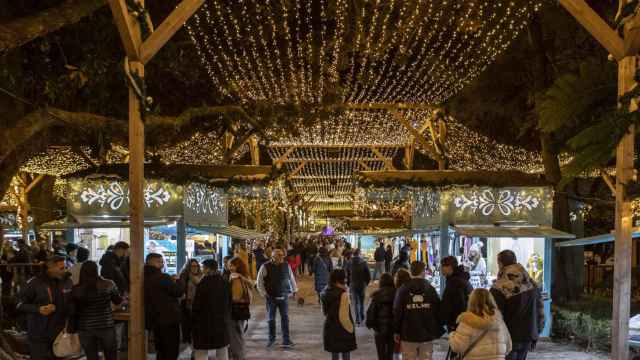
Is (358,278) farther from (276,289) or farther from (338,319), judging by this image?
(338,319)

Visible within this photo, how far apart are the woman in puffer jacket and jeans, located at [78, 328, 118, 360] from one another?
4.10 m

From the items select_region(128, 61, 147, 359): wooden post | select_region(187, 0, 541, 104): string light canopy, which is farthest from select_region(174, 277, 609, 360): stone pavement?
select_region(187, 0, 541, 104): string light canopy

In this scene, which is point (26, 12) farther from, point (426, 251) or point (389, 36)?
point (426, 251)

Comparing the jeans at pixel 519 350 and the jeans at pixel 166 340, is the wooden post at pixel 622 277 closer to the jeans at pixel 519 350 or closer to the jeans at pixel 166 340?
the jeans at pixel 519 350

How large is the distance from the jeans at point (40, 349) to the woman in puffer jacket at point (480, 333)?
5.00 meters

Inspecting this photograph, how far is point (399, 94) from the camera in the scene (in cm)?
1822

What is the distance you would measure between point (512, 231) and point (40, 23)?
929 cm

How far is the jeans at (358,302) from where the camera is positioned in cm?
1653

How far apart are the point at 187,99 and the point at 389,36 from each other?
281 inches

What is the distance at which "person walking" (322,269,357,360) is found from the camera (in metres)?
9.11

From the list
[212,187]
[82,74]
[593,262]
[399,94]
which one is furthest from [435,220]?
[593,262]

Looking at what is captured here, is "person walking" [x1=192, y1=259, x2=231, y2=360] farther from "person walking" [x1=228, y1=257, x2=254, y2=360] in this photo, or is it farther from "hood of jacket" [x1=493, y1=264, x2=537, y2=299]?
"hood of jacket" [x1=493, y1=264, x2=537, y2=299]

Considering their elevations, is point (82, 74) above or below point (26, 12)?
below

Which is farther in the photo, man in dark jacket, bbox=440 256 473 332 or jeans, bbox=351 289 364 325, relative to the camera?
jeans, bbox=351 289 364 325
